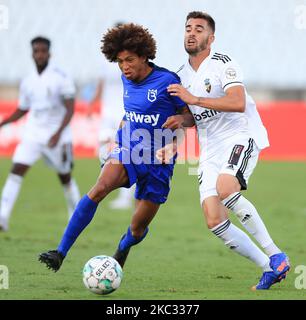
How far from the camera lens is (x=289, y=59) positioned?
25.8m

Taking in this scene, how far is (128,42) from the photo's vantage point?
7582 mm

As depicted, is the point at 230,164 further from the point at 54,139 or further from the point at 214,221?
the point at 54,139

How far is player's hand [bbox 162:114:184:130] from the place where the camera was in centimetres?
753

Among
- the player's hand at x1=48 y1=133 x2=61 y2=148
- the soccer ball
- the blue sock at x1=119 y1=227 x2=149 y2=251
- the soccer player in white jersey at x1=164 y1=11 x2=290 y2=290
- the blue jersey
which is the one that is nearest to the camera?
the soccer ball

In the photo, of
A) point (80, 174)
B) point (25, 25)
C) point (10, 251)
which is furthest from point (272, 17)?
point (10, 251)

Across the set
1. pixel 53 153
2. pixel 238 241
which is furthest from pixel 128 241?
pixel 53 153

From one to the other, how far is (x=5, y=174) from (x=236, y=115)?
492 inches

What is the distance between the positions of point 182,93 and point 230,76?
47cm

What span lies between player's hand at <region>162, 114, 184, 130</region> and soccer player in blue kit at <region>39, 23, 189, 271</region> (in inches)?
7.3

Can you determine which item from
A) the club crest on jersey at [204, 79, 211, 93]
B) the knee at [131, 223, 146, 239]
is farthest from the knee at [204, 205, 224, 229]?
the club crest on jersey at [204, 79, 211, 93]

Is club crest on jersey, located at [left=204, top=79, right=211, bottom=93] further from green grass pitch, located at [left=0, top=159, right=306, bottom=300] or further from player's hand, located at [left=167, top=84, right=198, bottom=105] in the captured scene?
green grass pitch, located at [left=0, top=159, right=306, bottom=300]

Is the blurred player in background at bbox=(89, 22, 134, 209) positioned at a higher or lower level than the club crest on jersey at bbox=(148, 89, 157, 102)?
lower

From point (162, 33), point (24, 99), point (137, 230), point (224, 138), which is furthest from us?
point (162, 33)

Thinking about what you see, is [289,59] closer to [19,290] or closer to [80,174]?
[80,174]
